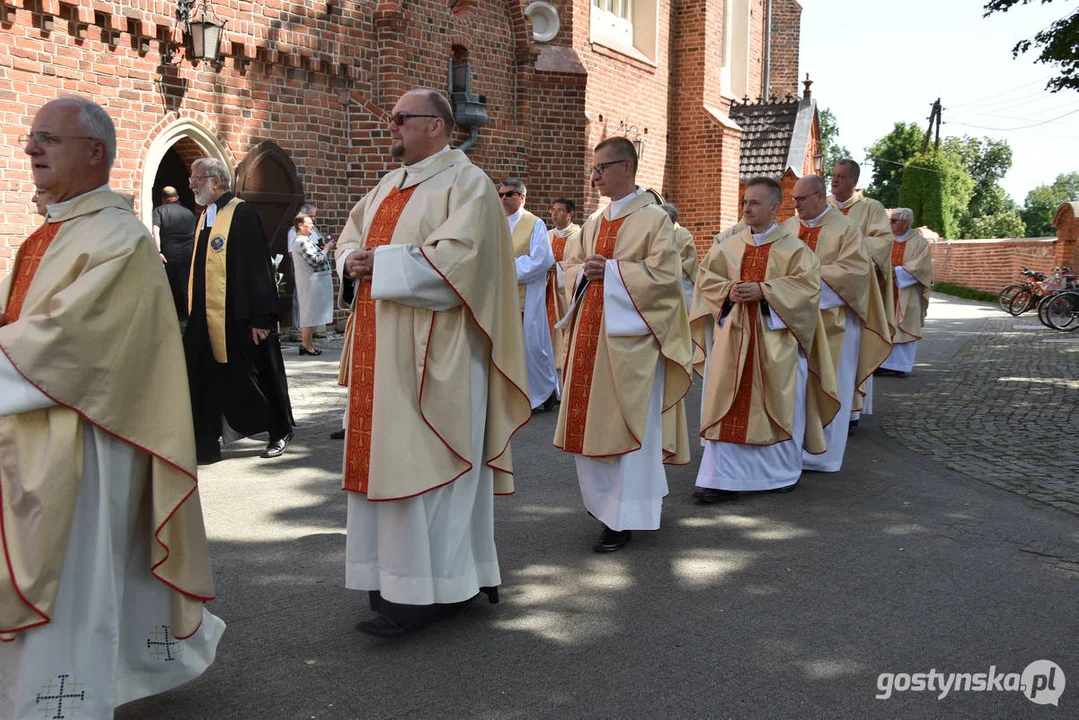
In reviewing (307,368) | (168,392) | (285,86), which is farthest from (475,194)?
(285,86)

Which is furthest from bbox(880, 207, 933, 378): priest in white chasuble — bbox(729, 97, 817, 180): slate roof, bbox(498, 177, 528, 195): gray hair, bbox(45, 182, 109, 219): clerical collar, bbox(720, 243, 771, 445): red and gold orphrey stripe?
bbox(45, 182, 109, 219): clerical collar

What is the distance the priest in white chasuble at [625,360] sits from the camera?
538 centimetres

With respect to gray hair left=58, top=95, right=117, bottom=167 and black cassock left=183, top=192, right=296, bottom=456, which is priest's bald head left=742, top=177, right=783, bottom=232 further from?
gray hair left=58, top=95, right=117, bottom=167

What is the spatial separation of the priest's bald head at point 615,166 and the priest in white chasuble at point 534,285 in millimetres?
3487

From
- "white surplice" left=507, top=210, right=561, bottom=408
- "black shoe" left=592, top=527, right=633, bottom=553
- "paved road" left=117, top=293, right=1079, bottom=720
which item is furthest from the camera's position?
"white surplice" left=507, top=210, right=561, bottom=408

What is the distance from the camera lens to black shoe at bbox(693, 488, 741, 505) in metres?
6.41

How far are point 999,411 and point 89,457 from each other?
9.27m

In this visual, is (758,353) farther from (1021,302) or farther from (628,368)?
(1021,302)

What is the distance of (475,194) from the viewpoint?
406cm

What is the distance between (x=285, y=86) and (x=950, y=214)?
46448 millimetres

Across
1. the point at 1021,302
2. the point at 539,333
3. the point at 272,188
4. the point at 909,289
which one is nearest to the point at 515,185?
the point at 539,333

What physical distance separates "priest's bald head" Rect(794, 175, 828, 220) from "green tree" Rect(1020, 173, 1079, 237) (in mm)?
91174

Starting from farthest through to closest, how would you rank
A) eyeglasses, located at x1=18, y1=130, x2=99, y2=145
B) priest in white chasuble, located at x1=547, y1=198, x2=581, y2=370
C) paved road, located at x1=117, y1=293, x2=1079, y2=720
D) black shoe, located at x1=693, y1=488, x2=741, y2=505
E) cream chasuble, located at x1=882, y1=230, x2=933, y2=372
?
cream chasuble, located at x1=882, y1=230, x2=933, y2=372 < priest in white chasuble, located at x1=547, y1=198, x2=581, y2=370 < black shoe, located at x1=693, y1=488, x2=741, y2=505 < paved road, located at x1=117, y1=293, x2=1079, y2=720 < eyeglasses, located at x1=18, y1=130, x2=99, y2=145

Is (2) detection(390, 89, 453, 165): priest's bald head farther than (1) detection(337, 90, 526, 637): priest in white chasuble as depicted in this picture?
Yes
